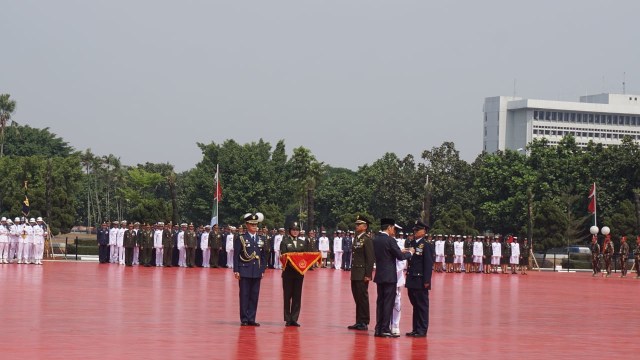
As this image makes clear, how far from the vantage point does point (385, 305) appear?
15.0m

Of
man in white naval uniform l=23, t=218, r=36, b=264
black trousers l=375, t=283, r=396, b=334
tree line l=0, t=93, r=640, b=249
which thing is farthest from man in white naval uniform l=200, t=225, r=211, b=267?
black trousers l=375, t=283, r=396, b=334

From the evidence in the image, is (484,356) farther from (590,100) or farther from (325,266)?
(590,100)

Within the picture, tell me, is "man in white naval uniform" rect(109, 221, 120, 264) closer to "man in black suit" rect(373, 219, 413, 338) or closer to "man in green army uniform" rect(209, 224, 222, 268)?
"man in green army uniform" rect(209, 224, 222, 268)

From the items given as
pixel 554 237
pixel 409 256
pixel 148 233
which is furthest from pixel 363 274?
pixel 554 237

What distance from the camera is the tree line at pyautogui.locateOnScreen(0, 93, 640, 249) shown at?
215 ft

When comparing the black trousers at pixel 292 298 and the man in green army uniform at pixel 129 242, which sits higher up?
the man in green army uniform at pixel 129 242

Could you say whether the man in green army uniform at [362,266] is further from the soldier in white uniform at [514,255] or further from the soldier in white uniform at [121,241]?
the soldier in white uniform at [514,255]

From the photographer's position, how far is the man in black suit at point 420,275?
15281 mm

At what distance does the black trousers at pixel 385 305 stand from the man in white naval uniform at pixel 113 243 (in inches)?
1019

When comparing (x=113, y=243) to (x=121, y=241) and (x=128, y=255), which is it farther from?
(x=128, y=255)

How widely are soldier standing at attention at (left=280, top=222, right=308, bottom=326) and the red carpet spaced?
0.27 m

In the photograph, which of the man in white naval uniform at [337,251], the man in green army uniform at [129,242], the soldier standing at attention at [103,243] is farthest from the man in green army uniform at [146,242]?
the man in white naval uniform at [337,251]

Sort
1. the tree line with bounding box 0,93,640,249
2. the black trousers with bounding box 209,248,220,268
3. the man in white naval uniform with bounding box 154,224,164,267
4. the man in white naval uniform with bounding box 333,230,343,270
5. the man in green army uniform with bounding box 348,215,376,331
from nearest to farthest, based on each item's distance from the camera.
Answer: the man in green army uniform with bounding box 348,215,376,331 → the man in white naval uniform with bounding box 154,224,164,267 → the black trousers with bounding box 209,248,220,268 → the man in white naval uniform with bounding box 333,230,343,270 → the tree line with bounding box 0,93,640,249

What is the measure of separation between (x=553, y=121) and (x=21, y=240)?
499ft
